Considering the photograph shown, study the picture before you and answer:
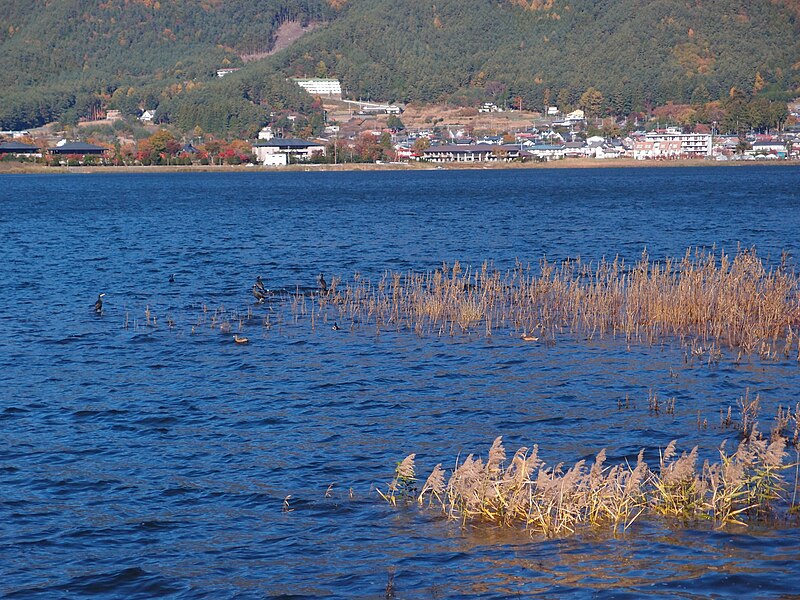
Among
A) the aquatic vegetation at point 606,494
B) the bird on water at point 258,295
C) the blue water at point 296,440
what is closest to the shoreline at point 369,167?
the blue water at point 296,440

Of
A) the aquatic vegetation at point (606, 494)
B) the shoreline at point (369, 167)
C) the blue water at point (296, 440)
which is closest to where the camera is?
the blue water at point (296, 440)

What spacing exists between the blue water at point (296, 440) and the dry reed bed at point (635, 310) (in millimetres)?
1070

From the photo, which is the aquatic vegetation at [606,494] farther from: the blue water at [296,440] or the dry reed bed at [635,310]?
the dry reed bed at [635,310]

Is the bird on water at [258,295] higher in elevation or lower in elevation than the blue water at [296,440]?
higher

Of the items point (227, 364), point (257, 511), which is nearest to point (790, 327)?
point (227, 364)

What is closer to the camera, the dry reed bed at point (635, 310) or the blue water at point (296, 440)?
the blue water at point (296, 440)

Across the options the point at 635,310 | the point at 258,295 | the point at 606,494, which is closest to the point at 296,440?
the point at 606,494

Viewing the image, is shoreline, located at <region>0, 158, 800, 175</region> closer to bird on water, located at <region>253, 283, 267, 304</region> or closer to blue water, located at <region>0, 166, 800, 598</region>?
blue water, located at <region>0, 166, 800, 598</region>

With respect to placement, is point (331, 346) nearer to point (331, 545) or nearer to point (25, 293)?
point (331, 545)

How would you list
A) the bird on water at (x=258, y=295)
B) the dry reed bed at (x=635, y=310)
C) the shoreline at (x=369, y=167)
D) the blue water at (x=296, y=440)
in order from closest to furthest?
the blue water at (x=296, y=440)
the dry reed bed at (x=635, y=310)
the bird on water at (x=258, y=295)
the shoreline at (x=369, y=167)

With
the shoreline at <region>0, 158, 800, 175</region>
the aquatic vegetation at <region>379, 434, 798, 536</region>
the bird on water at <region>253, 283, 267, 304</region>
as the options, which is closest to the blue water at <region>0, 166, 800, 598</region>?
the aquatic vegetation at <region>379, 434, 798, 536</region>

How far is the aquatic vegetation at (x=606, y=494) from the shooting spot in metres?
11.7

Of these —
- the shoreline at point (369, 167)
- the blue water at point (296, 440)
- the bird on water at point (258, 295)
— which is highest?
the shoreline at point (369, 167)

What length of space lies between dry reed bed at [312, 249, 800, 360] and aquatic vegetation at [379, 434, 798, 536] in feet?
29.9
